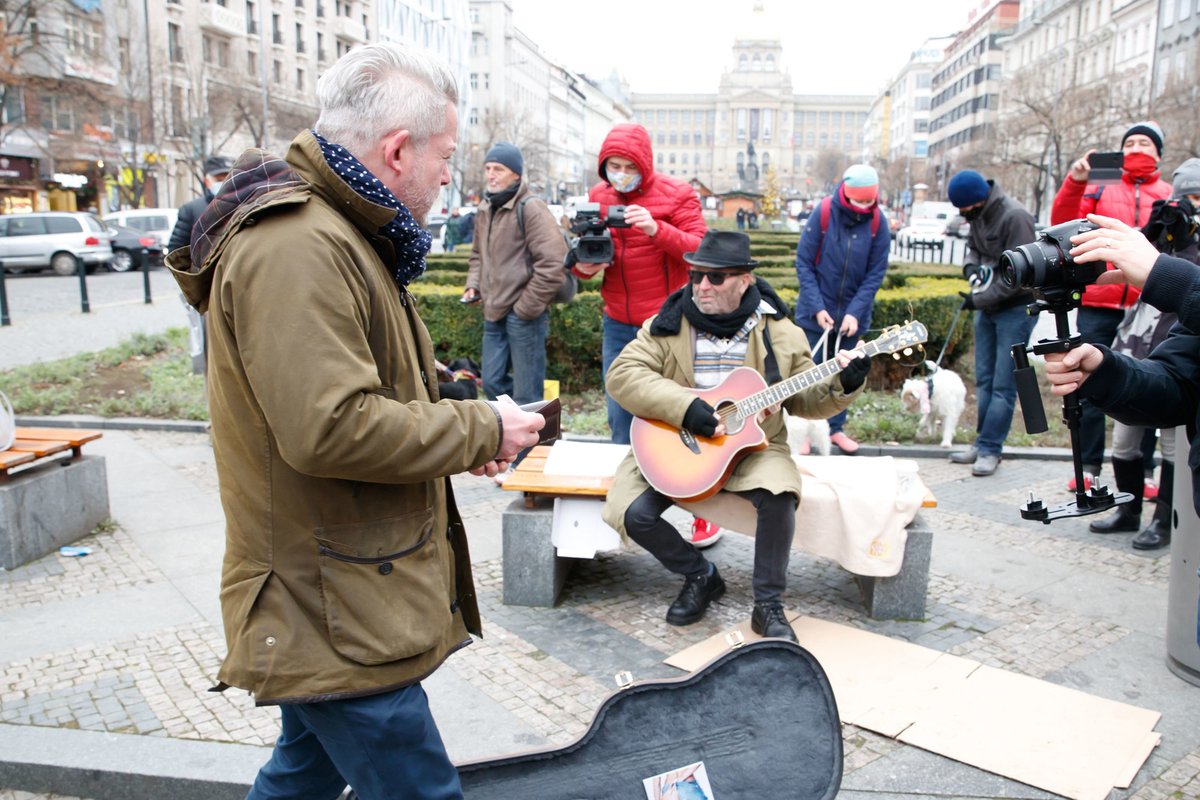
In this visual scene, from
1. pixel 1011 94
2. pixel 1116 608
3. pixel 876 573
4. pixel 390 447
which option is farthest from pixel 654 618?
pixel 1011 94

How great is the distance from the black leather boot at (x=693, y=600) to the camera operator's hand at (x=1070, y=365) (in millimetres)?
2092

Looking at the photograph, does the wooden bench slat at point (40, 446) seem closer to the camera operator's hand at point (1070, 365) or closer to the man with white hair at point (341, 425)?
the man with white hair at point (341, 425)

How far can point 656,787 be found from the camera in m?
2.71

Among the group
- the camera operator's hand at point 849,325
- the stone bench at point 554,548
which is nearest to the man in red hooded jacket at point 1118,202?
the camera operator's hand at point 849,325

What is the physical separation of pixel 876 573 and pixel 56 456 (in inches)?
172

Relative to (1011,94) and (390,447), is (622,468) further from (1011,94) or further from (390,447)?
(1011,94)

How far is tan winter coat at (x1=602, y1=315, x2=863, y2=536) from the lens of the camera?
4199 mm

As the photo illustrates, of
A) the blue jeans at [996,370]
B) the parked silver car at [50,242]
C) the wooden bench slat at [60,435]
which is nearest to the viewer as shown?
the wooden bench slat at [60,435]

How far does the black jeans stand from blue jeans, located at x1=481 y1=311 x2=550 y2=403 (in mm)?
2422

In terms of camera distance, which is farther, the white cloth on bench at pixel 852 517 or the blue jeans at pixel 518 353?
the blue jeans at pixel 518 353

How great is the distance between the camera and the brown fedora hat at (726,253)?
14.2ft

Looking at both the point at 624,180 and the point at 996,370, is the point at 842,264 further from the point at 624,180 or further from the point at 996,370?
the point at 624,180

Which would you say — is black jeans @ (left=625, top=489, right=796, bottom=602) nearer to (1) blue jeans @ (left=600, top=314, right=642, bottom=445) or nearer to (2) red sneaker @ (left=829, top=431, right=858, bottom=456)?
(1) blue jeans @ (left=600, top=314, right=642, bottom=445)

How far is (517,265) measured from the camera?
21.2 ft
